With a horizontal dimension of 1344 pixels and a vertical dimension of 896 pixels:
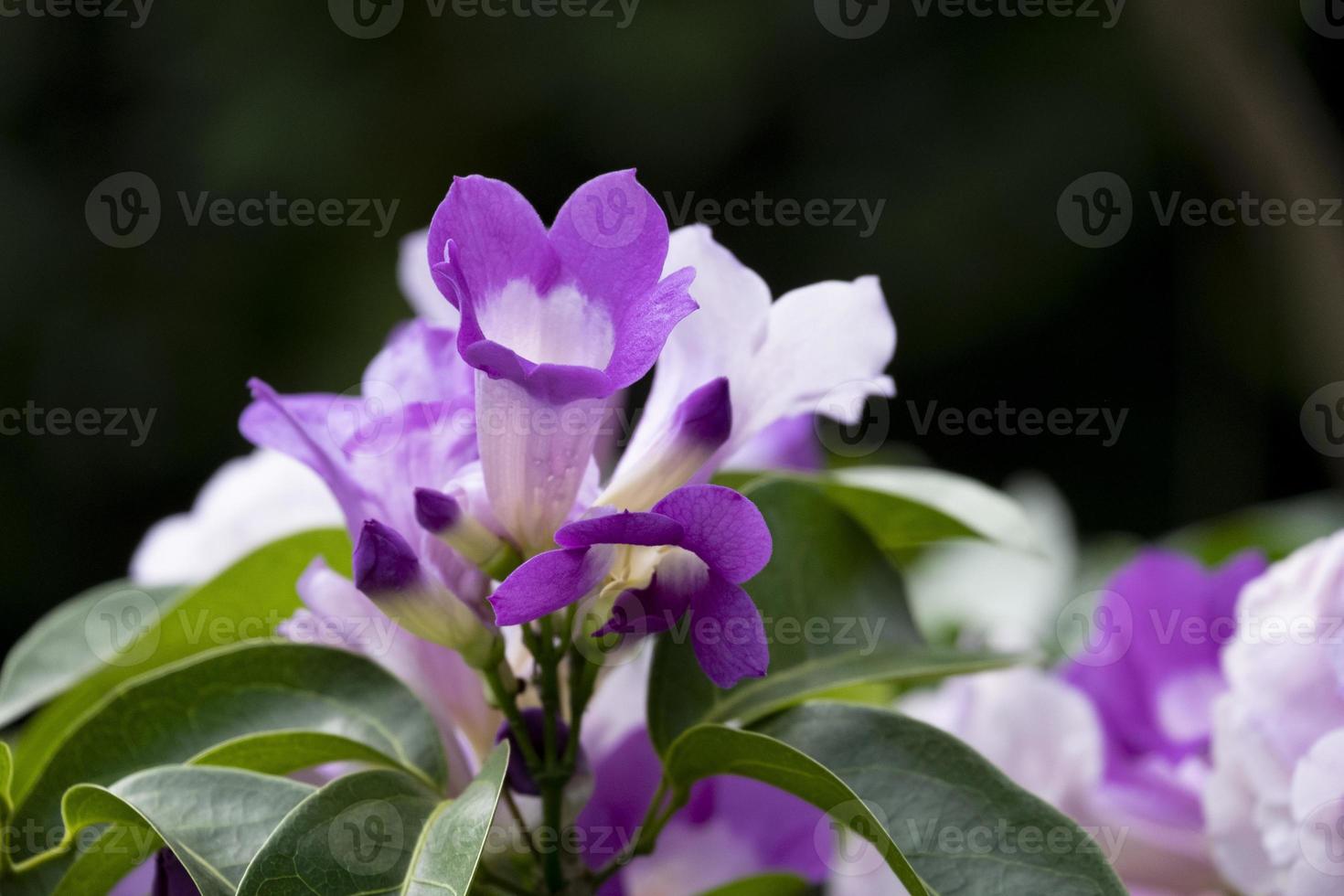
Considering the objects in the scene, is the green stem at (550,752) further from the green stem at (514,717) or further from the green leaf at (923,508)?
the green leaf at (923,508)

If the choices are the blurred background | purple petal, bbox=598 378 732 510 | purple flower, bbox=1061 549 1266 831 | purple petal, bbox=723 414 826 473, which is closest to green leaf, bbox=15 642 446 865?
purple petal, bbox=598 378 732 510

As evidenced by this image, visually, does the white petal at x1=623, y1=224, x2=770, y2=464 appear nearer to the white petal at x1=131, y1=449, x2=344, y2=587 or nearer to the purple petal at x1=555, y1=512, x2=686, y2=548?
the purple petal at x1=555, y1=512, x2=686, y2=548

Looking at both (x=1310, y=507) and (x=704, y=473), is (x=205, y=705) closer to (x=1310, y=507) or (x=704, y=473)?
(x=704, y=473)

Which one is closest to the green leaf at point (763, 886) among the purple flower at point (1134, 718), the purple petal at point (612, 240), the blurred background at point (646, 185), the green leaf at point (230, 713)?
the purple flower at point (1134, 718)

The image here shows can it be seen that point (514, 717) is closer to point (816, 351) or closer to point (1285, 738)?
point (816, 351)

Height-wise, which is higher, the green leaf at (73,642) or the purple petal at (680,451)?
the purple petal at (680,451)

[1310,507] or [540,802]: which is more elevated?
[1310,507]

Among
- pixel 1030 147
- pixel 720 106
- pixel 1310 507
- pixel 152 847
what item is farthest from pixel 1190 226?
pixel 152 847

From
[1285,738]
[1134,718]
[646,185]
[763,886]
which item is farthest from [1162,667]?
[646,185]

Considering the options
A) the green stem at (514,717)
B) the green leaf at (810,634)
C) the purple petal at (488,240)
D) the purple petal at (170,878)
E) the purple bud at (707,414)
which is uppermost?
the purple petal at (488,240)
